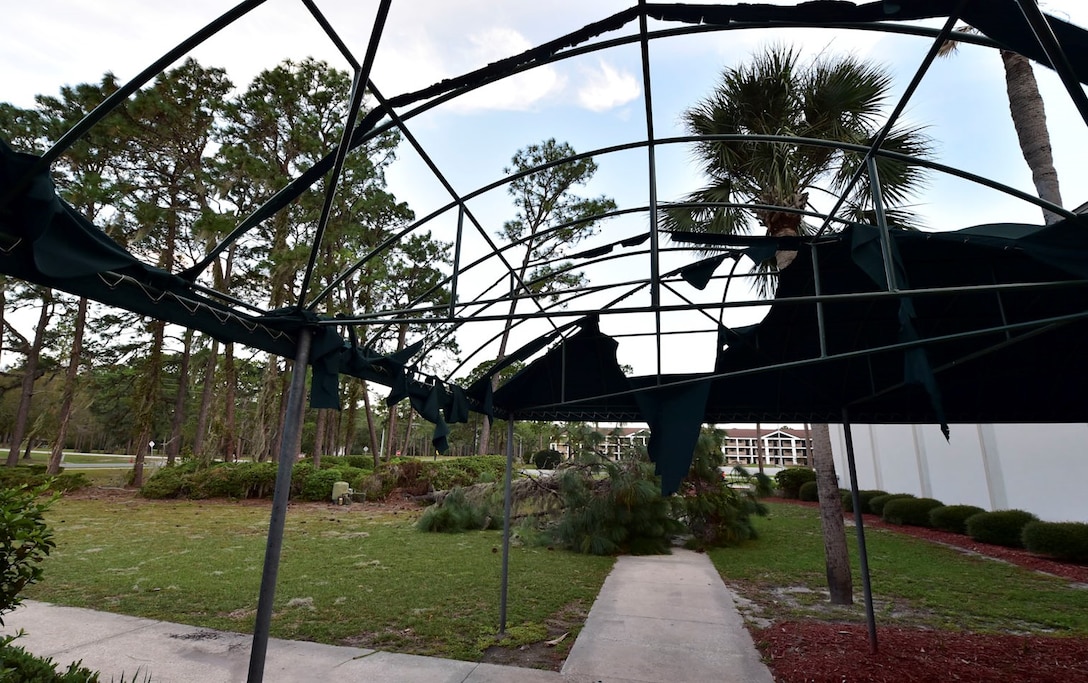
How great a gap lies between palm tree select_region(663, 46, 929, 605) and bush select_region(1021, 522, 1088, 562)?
18.5ft

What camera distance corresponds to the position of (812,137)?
21.8ft

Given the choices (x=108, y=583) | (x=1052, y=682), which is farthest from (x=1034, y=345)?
(x=108, y=583)

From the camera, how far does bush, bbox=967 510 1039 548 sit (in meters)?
9.88

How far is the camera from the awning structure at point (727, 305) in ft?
6.50

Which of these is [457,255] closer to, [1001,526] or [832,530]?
[832,530]

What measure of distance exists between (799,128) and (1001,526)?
31.1ft

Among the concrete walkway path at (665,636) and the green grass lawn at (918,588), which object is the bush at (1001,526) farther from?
the concrete walkway path at (665,636)

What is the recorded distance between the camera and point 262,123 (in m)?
16.4

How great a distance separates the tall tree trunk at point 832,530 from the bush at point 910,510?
28.8ft

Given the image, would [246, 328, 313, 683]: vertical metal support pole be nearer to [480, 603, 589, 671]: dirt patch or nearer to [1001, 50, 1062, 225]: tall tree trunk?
[480, 603, 589, 671]: dirt patch

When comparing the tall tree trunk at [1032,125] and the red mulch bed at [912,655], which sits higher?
the tall tree trunk at [1032,125]

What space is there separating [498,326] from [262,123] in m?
14.3

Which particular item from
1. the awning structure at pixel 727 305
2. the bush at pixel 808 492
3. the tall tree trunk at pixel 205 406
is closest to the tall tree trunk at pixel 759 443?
the awning structure at pixel 727 305

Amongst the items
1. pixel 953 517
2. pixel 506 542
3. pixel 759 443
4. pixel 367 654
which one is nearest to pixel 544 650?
pixel 506 542
